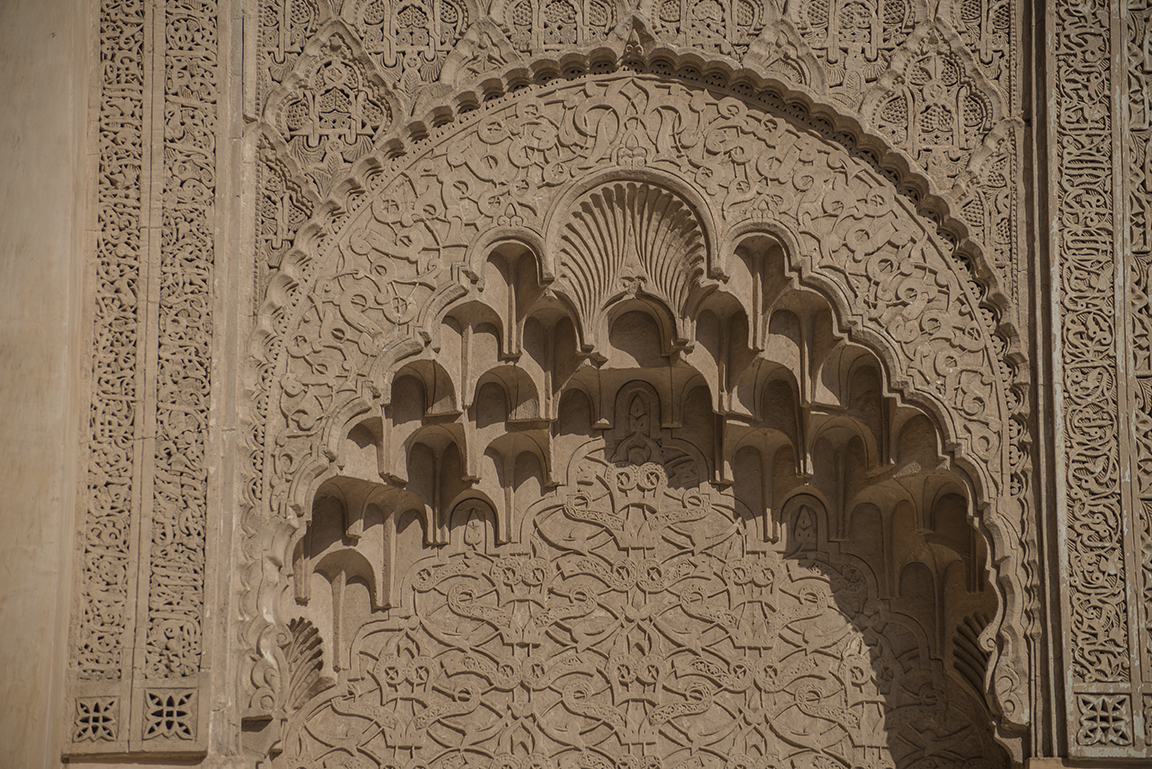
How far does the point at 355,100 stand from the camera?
4.49 m

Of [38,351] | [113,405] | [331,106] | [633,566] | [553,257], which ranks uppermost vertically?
[331,106]

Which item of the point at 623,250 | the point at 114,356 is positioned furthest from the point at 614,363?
the point at 114,356

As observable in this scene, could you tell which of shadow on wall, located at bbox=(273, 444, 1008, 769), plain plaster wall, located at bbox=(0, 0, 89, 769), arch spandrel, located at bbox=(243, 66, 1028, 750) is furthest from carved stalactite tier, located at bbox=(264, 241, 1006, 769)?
plain plaster wall, located at bbox=(0, 0, 89, 769)

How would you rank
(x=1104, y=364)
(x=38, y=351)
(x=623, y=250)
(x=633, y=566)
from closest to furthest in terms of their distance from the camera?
(x=38, y=351)
(x=1104, y=364)
(x=623, y=250)
(x=633, y=566)

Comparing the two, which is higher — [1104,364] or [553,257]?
[553,257]

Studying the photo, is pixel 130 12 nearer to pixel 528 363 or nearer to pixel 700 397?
pixel 528 363

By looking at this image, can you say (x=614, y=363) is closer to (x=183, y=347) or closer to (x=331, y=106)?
(x=331, y=106)

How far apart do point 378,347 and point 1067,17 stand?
2.58m

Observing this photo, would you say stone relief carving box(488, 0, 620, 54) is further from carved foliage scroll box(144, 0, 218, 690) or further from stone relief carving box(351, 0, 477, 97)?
carved foliage scroll box(144, 0, 218, 690)

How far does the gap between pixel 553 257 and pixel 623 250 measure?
0.27 m

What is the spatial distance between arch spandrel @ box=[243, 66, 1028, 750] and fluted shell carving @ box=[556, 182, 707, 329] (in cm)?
6

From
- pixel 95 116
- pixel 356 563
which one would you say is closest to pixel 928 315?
pixel 356 563

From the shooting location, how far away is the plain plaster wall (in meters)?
3.96

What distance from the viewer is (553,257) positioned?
4445 mm
